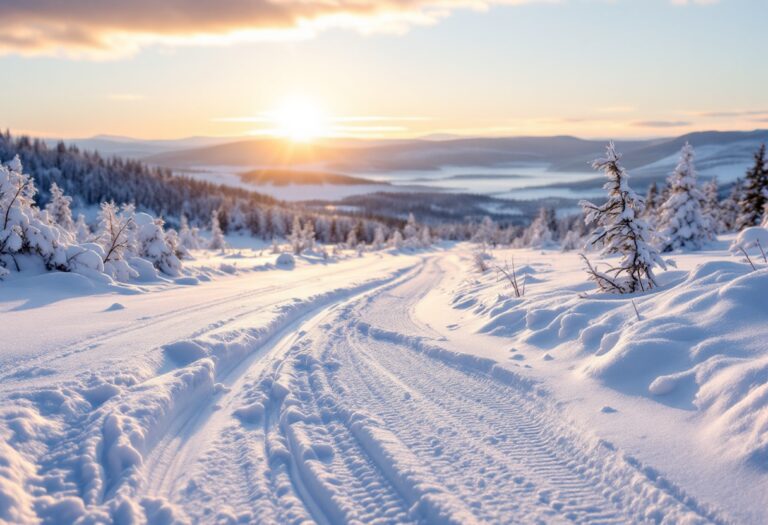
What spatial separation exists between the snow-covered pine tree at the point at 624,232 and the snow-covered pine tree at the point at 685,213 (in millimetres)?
19150

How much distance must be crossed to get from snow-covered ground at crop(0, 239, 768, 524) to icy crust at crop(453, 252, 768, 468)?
0.08 ft

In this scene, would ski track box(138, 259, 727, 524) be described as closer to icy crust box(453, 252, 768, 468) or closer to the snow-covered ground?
the snow-covered ground

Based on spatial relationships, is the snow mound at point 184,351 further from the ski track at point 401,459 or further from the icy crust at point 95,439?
the ski track at point 401,459

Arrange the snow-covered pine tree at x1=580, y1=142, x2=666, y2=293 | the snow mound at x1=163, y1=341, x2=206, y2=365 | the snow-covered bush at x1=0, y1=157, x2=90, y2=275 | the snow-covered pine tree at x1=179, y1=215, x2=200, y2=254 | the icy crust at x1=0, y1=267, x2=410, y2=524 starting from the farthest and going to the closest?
the snow-covered pine tree at x1=179, y1=215, x2=200, y2=254 → the snow-covered bush at x1=0, y1=157, x2=90, y2=275 → the snow-covered pine tree at x1=580, y1=142, x2=666, y2=293 → the snow mound at x1=163, y1=341, x2=206, y2=365 → the icy crust at x1=0, y1=267, x2=410, y2=524

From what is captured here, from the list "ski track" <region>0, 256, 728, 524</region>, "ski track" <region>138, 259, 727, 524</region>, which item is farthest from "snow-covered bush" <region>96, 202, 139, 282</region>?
"ski track" <region>138, 259, 727, 524</region>

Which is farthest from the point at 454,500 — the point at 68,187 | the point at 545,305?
the point at 68,187

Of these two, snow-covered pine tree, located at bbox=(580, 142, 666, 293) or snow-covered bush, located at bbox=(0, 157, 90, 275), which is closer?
snow-covered pine tree, located at bbox=(580, 142, 666, 293)

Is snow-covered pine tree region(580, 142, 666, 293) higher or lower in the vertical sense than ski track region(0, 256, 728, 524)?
higher

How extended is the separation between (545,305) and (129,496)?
843 centimetres

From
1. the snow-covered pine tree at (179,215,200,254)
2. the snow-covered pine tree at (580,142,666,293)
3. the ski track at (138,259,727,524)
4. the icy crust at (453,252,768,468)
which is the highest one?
the snow-covered pine tree at (580,142,666,293)

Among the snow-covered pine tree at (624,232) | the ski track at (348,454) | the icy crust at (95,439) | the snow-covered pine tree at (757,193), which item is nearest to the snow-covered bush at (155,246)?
the ski track at (348,454)

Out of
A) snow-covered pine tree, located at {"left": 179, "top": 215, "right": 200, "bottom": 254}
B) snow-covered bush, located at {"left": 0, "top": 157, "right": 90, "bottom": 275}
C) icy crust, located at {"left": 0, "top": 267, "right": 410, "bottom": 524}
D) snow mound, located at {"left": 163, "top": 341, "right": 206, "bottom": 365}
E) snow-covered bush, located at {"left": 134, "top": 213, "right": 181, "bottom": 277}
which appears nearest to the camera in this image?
icy crust, located at {"left": 0, "top": 267, "right": 410, "bottom": 524}

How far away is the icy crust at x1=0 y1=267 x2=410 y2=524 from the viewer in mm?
3768

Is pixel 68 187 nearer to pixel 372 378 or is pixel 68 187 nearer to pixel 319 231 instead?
pixel 319 231
